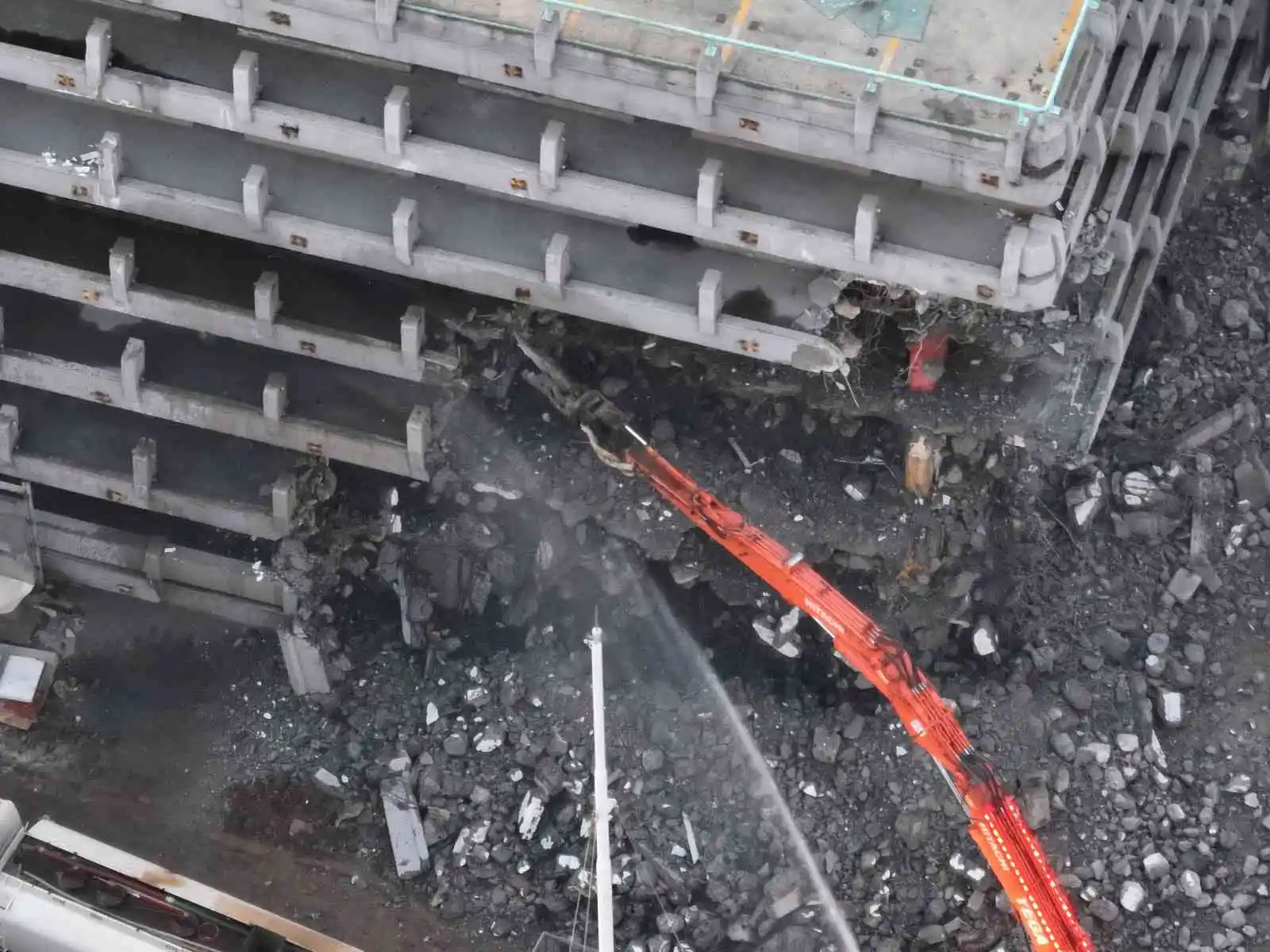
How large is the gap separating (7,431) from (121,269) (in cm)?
303

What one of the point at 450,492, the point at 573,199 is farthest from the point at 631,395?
the point at 573,199

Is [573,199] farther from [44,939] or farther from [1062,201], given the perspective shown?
[44,939]

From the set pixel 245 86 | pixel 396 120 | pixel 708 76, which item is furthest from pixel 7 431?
pixel 708 76

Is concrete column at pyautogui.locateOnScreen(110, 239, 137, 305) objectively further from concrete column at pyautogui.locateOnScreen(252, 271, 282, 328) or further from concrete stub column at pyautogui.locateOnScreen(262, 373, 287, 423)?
concrete stub column at pyautogui.locateOnScreen(262, 373, 287, 423)

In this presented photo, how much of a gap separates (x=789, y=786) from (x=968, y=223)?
7.51 m

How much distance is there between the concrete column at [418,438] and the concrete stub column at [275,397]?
1.41 meters

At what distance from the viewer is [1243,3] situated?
25.8m

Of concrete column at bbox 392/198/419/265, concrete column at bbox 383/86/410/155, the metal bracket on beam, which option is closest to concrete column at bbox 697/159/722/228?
the metal bracket on beam

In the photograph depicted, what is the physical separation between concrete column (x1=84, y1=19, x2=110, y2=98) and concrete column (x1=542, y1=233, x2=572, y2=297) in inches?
187

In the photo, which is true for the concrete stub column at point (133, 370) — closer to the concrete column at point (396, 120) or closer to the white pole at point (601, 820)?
the concrete column at point (396, 120)

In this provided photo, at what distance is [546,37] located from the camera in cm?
1839

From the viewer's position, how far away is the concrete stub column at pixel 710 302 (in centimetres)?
2002

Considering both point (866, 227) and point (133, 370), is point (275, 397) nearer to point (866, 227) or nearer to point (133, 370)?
point (133, 370)

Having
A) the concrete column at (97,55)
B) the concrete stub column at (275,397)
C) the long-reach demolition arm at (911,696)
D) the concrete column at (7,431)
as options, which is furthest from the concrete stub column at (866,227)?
the concrete column at (7,431)
